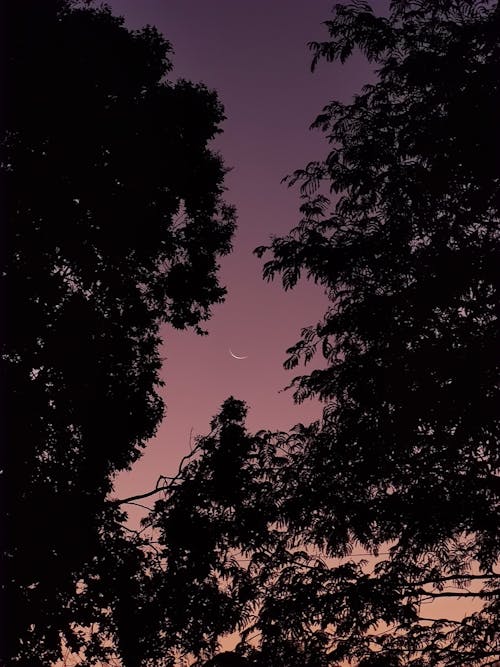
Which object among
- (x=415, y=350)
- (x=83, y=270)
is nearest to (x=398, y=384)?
(x=415, y=350)

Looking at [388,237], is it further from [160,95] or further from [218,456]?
[160,95]

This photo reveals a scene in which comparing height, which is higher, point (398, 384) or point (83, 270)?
point (83, 270)

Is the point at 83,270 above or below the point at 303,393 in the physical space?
above

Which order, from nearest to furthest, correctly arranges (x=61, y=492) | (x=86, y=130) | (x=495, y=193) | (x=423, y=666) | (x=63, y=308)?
(x=423, y=666), (x=495, y=193), (x=61, y=492), (x=63, y=308), (x=86, y=130)

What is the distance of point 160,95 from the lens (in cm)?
1309

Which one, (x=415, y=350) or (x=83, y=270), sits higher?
(x=83, y=270)

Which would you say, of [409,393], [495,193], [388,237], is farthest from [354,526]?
[495,193]

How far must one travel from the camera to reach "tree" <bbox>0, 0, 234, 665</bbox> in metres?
9.39

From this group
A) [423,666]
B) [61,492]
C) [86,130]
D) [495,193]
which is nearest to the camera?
[423,666]

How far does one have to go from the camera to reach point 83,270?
11469mm

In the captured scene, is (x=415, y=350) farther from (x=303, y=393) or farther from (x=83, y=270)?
(x=83, y=270)

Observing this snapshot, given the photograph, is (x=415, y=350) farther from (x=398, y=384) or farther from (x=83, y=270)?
(x=83, y=270)

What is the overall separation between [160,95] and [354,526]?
9157 millimetres

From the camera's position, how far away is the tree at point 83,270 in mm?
9391
